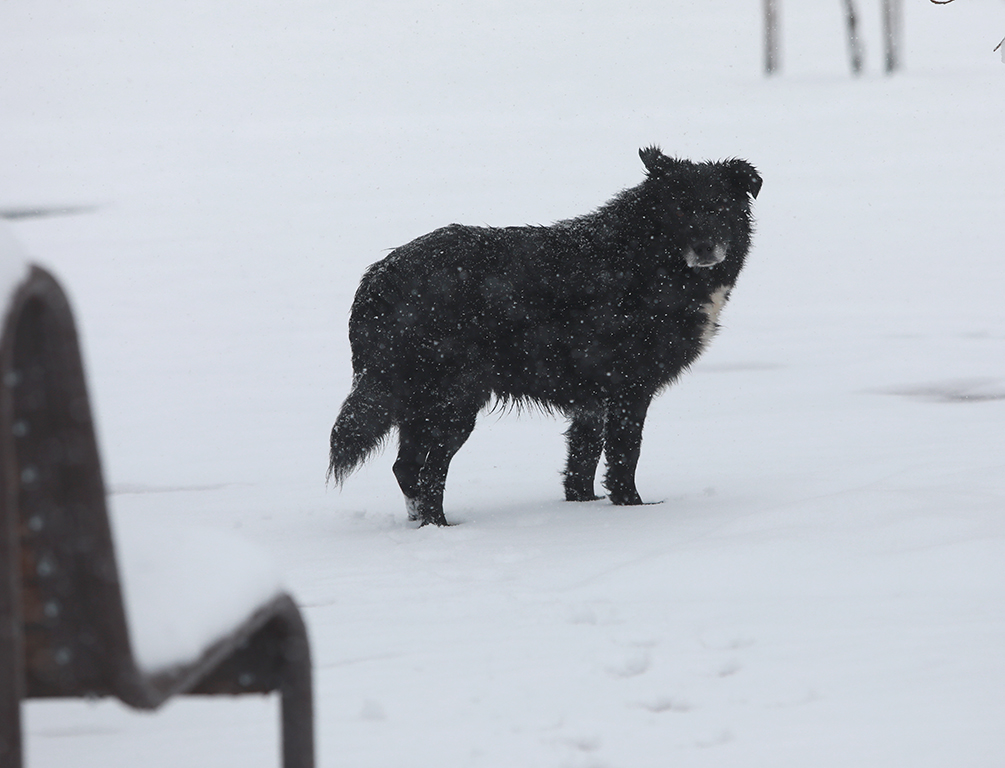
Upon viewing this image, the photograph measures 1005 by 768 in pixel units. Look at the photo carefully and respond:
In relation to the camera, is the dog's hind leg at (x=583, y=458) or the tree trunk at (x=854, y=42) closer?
the dog's hind leg at (x=583, y=458)

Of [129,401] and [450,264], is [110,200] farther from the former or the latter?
[450,264]

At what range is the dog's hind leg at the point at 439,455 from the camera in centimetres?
582

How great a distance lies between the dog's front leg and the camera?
20.0ft

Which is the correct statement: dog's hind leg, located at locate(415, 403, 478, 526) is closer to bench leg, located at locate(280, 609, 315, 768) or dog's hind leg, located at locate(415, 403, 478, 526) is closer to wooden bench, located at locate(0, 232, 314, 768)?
bench leg, located at locate(280, 609, 315, 768)

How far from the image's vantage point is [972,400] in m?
8.27

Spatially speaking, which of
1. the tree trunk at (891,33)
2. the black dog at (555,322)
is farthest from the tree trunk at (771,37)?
the black dog at (555,322)

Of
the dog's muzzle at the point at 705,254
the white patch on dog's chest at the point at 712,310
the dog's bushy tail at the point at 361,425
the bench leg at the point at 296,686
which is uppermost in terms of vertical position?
the bench leg at the point at 296,686

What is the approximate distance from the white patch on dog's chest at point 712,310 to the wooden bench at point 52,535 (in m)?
4.87

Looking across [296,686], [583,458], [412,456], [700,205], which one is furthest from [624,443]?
[296,686]

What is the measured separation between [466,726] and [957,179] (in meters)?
17.4

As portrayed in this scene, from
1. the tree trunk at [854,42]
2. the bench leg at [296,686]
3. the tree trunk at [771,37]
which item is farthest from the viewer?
the tree trunk at [771,37]

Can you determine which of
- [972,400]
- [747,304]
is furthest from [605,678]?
[747,304]

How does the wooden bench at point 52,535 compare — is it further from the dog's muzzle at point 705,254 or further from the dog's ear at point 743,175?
the dog's ear at point 743,175

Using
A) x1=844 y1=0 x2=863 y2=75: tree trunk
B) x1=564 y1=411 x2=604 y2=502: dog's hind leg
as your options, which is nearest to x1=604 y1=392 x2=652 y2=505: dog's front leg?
x1=564 y1=411 x2=604 y2=502: dog's hind leg
